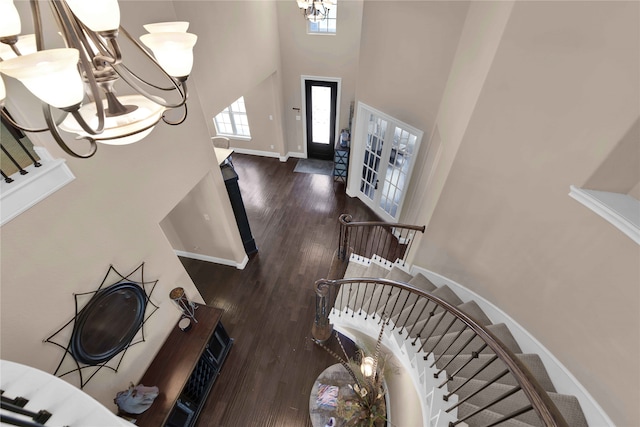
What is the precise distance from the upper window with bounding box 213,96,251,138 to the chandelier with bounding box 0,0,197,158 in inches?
268

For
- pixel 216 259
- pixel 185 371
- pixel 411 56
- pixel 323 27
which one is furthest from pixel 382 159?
pixel 185 371

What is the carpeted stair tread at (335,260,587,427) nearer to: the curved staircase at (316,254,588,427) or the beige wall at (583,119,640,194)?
the curved staircase at (316,254,588,427)

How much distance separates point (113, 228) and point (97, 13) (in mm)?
2029

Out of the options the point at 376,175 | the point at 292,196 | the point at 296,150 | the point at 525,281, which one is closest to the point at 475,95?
the point at 525,281

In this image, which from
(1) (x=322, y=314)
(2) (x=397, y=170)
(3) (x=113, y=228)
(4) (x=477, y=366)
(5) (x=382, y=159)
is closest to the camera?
(3) (x=113, y=228)

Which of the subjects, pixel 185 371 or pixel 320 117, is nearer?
pixel 185 371

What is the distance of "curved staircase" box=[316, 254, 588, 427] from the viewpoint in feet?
6.48

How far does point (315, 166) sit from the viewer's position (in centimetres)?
797

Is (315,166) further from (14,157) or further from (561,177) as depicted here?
(14,157)

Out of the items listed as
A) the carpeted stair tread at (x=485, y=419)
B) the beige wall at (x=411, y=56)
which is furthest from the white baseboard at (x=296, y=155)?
the carpeted stair tread at (x=485, y=419)

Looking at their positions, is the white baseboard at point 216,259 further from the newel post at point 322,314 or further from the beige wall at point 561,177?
the beige wall at point 561,177

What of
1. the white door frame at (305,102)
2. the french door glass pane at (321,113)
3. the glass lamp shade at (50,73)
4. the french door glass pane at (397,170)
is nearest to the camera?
the glass lamp shade at (50,73)

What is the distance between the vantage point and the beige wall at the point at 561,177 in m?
1.89

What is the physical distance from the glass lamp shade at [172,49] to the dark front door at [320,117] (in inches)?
243
